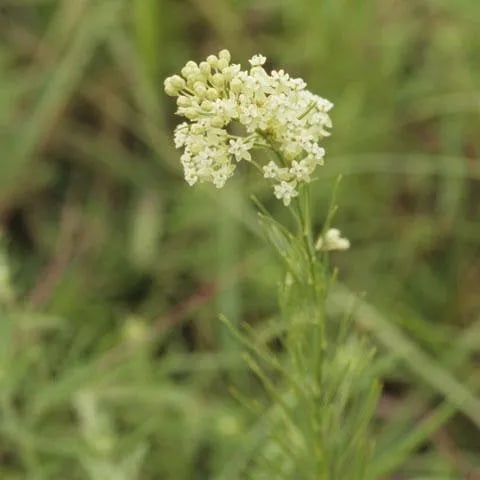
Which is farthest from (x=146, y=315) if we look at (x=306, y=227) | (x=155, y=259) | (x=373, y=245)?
(x=306, y=227)

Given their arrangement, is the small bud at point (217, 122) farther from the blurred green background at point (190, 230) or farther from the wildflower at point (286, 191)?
the blurred green background at point (190, 230)

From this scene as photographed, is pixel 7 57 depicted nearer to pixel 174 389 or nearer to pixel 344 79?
pixel 344 79

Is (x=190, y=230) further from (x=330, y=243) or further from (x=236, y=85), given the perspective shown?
(x=236, y=85)

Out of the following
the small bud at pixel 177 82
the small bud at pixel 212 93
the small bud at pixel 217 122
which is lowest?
the small bud at pixel 217 122

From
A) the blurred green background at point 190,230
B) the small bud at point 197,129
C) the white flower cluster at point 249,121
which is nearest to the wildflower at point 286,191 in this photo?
the white flower cluster at point 249,121

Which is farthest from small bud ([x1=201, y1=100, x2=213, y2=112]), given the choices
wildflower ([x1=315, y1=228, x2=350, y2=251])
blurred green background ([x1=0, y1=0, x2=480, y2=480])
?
blurred green background ([x1=0, y1=0, x2=480, y2=480])

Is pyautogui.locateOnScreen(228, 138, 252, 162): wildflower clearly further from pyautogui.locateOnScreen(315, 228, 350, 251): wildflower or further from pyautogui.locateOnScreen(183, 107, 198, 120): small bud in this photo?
pyautogui.locateOnScreen(315, 228, 350, 251): wildflower
